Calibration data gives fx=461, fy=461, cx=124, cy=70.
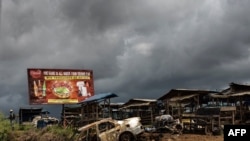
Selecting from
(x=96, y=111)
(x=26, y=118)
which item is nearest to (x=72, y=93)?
(x=26, y=118)

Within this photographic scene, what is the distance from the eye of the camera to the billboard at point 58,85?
45438 mm

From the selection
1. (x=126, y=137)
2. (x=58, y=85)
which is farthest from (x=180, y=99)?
(x=58, y=85)

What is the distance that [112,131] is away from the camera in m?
27.6

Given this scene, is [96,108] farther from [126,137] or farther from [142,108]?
[126,137]

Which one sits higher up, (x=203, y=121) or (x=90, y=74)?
(x=90, y=74)

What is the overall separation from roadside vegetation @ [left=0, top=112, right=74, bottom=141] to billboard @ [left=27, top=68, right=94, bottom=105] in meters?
5.79

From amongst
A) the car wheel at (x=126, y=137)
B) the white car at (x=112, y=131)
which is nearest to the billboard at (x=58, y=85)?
the white car at (x=112, y=131)

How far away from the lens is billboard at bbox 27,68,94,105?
4544cm

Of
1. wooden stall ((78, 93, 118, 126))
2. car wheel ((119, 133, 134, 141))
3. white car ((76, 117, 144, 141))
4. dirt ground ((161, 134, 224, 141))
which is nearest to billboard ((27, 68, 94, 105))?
wooden stall ((78, 93, 118, 126))

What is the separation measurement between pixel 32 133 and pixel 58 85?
11.8 metres

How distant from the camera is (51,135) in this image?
112ft

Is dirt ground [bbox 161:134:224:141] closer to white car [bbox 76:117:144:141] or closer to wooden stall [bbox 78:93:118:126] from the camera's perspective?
white car [bbox 76:117:144:141]

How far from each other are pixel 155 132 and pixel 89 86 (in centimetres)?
1962

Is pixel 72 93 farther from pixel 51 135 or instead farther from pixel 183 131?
pixel 183 131
